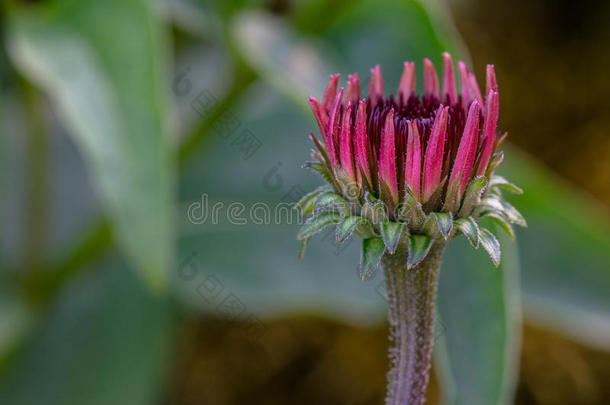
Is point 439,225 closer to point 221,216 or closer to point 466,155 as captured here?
point 466,155

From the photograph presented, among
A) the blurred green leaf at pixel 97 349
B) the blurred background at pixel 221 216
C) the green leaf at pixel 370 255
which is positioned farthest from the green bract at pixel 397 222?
the blurred green leaf at pixel 97 349

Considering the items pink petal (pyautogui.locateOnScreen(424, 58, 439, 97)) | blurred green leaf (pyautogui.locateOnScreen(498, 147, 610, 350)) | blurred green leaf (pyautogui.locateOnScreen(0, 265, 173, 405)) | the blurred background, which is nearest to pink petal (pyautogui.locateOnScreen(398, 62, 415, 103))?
pink petal (pyautogui.locateOnScreen(424, 58, 439, 97))

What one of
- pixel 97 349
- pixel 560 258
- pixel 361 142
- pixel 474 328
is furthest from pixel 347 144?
pixel 97 349

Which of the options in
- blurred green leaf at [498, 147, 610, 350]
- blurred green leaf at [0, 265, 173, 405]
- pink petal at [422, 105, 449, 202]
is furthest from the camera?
blurred green leaf at [0, 265, 173, 405]

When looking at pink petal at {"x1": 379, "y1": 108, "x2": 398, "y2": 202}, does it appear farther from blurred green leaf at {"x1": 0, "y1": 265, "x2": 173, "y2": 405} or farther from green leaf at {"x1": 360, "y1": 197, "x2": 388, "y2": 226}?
blurred green leaf at {"x1": 0, "y1": 265, "x2": 173, "y2": 405}

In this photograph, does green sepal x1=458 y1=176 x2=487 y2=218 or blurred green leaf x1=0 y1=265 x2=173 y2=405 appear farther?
blurred green leaf x1=0 y1=265 x2=173 y2=405

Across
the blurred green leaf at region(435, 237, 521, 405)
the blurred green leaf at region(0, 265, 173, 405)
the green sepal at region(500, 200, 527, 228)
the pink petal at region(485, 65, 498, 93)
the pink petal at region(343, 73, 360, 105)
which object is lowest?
the blurred green leaf at region(0, 265, 173, 405)

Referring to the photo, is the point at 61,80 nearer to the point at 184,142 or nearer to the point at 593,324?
the point at 184,142
